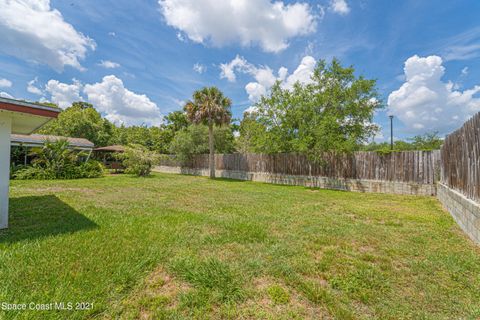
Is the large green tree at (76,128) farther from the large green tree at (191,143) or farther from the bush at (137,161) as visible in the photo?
the bush at (137,161)

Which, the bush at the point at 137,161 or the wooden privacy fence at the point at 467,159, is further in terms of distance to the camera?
the bush at the point at 137,161

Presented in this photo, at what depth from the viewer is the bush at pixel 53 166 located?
1177cm

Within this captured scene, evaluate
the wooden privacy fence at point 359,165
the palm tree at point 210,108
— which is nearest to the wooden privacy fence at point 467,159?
the wooden privacy fence at point 359,165

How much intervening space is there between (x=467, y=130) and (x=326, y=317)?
4904mm

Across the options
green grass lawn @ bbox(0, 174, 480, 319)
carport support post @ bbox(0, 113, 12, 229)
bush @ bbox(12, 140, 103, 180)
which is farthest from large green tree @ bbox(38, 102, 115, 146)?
carport support post @ bbox(0, 113, 12, 229)

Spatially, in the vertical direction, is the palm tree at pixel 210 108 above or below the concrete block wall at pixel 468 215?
above

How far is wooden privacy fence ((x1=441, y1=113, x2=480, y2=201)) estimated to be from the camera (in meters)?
3.63

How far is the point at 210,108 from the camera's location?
15555mm

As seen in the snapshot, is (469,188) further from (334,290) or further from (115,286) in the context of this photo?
(115,286)

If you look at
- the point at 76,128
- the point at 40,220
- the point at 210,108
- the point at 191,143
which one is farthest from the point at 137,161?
the point at 76,128

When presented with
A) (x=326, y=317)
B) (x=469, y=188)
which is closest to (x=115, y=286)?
(x=326, y=317)

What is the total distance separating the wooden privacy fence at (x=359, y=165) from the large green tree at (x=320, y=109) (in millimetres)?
809

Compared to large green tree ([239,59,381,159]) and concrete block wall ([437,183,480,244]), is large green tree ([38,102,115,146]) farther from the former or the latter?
concrete block wall ([437,183,480,244])

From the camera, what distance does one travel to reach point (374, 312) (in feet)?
6.32
